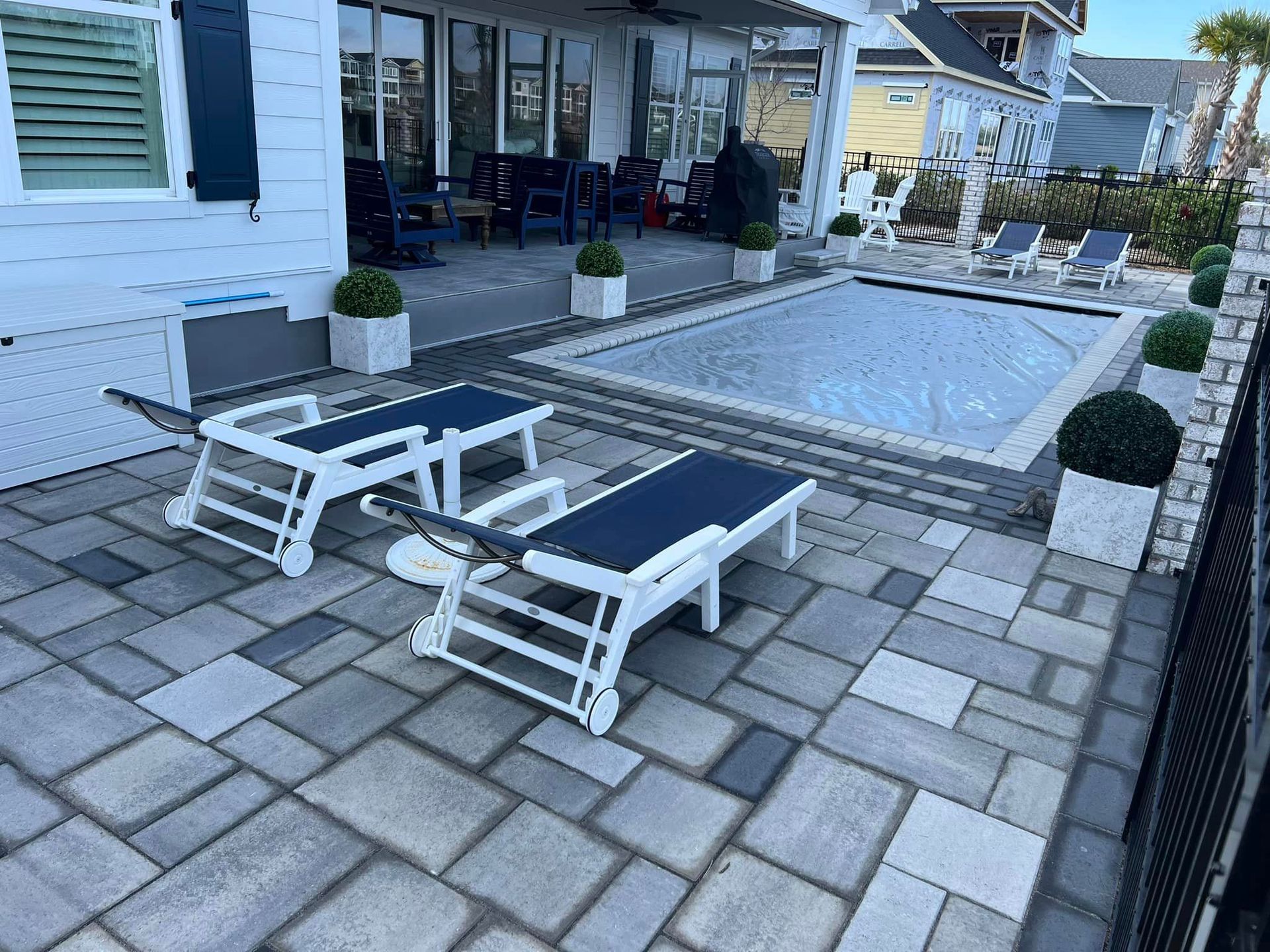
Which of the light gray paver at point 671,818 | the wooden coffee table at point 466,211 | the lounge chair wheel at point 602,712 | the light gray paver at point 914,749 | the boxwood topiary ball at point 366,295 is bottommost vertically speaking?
the light gray paver at point 671,818

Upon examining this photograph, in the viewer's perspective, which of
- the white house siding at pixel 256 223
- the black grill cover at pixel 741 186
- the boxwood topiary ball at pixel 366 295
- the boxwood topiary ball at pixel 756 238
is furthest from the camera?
the black grill cover at pixel 741 186

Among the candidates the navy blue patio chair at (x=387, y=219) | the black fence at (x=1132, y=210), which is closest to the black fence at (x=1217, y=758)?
the navy blue patio chair at (x=387, y=219)

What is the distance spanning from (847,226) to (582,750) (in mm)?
11139

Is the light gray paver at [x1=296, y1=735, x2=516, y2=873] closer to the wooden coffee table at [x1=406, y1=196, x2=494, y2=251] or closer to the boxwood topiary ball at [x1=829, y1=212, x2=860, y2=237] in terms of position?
the wooden coffee table at [x1=406, y1=196, x2=494, y2=251]

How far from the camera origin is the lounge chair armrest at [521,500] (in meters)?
3.12

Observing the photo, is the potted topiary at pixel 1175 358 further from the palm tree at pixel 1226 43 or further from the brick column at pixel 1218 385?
the palm tree at pixel 1226 43

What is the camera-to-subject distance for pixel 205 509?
13.1 feet

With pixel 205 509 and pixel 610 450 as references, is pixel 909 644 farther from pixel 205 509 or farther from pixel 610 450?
pixel 205 509

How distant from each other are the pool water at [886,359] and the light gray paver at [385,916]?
434 centimetres

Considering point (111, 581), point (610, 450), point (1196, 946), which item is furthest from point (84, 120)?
point (1196, 946)

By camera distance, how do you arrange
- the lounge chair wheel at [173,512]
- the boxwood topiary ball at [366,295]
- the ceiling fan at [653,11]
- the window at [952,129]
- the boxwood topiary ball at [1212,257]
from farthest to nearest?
the window at [952,129]
the ceiling fan at [653,11]
the boxwood topiary ball at [1212,257]
the boxwood topiary ball at [366,295]
the lounge chair wheel at [173,512]

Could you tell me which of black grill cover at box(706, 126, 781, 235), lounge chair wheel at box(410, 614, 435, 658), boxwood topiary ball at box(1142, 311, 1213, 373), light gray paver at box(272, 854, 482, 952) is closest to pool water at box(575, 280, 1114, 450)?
boxwood topiary ball at box(1142, 311, 1213, 373)

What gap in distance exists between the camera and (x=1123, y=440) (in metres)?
3.80

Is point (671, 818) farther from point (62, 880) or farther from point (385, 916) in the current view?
point (62, 880)
